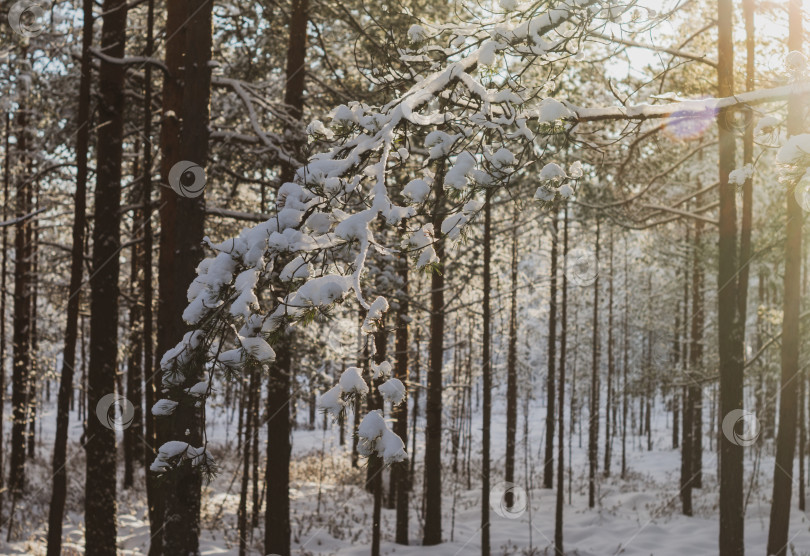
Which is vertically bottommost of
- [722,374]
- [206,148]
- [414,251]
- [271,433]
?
[271,433]

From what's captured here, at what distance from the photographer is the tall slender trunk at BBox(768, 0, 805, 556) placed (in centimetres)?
780

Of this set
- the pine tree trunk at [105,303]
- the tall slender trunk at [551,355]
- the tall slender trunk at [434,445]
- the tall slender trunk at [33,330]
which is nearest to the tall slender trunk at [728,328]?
the tall slender trunk at [434,445]

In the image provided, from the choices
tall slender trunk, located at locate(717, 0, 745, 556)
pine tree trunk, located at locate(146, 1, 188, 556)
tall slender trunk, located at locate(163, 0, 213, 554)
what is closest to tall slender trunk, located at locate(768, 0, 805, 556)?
tall slender trunk, located at locate(717, 0, 745, 556)

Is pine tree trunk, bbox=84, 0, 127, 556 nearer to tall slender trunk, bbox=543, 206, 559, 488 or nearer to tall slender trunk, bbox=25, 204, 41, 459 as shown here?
tall slender trunk, bbox=25, 204, 41, 459

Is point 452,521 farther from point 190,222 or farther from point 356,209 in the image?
point 190,222

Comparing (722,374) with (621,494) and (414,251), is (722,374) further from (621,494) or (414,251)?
(621,494)

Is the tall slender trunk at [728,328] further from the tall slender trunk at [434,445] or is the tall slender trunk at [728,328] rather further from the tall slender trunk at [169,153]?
the tall slender trunk at [169,153]

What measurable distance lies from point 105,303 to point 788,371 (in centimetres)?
889

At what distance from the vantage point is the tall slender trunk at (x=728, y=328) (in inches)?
299

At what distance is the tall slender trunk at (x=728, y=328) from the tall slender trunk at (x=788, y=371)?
64 cm

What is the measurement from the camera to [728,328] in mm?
7863

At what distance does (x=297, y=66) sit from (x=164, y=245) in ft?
12.8

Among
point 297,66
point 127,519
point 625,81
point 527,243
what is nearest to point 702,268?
point 527,243

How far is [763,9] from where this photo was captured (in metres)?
8.28
